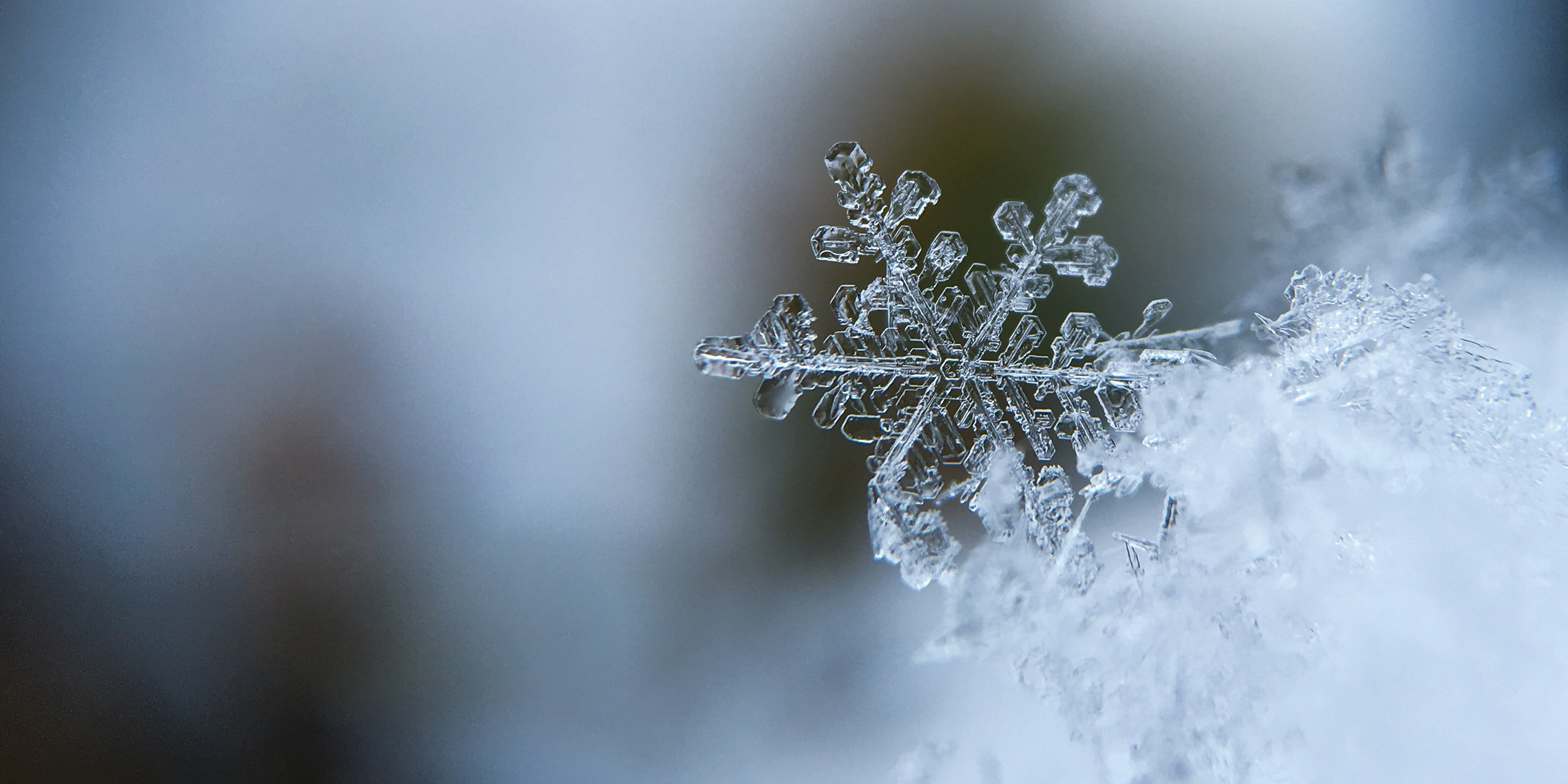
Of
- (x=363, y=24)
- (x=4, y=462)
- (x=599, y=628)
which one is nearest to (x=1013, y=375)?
(x=599, y=628)

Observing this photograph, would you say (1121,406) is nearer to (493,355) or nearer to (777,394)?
(777,394)

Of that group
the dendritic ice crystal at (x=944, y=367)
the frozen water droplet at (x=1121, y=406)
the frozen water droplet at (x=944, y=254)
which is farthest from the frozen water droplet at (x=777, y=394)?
the frozen water droplet at (x=1121, y=406)

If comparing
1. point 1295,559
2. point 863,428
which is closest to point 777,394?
point 863,428

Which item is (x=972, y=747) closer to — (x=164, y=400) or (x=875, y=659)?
(x=875, y=659)

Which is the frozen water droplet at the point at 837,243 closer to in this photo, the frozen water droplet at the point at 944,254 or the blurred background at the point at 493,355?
the frozen water droplet at the point at 944,254

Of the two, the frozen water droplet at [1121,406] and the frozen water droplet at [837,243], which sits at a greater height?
the frozen water droplet at [1121,406]

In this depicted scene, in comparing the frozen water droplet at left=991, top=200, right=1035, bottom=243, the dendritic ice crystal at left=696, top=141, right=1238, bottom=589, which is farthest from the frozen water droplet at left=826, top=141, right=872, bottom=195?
the frozen water droplet at left=991, top=200, right=1035, bottom=243
